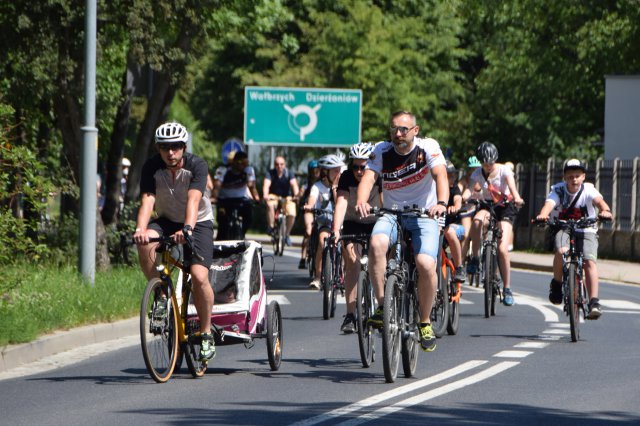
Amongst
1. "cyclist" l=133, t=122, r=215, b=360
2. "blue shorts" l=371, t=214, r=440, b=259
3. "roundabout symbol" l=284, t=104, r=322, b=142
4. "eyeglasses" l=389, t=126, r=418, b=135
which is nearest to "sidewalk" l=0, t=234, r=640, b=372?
"cyclist" l=133, t=122, r=215, b=360

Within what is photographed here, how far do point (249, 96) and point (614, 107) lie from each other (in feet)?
29.3

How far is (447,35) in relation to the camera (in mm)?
55625

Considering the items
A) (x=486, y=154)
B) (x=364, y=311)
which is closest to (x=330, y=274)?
(x=486, y=154)

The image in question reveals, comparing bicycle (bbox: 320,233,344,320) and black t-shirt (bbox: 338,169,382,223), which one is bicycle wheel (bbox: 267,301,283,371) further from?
bicycle (bbox: 320,233,344,320)

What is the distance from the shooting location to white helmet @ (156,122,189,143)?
10523mm

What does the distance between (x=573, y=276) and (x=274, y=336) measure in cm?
380

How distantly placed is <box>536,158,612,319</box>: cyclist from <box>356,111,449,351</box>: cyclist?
10.8ft

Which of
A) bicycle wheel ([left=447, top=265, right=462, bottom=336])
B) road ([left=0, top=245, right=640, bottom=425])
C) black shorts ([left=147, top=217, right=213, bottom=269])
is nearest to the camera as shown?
road ([left=0, top=245, right=640, bottom=425])

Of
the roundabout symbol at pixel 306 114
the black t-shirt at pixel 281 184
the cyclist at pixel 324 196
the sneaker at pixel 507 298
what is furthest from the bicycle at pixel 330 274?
the roundabout symbol at pixel 306 114

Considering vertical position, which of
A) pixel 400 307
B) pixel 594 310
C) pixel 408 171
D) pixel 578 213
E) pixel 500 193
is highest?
pixel 408 171

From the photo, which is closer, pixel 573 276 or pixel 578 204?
pixel 573 276

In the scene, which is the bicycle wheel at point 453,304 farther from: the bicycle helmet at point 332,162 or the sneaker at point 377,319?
the sneaker at point 377,319

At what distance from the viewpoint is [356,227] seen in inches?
559

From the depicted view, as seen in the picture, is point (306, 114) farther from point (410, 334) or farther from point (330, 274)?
point (410, 334)
